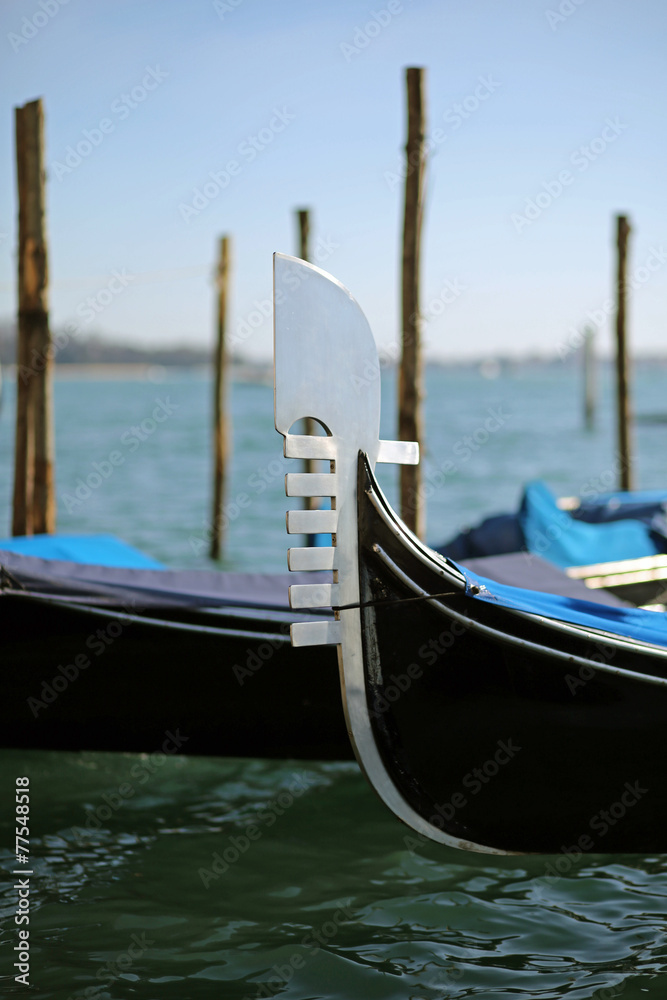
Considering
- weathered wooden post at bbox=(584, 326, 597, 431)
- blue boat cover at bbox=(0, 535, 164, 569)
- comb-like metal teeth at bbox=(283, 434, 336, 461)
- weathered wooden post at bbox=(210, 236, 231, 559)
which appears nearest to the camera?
comb-like metal teeth at bbox=(283, 434, 336, 461)

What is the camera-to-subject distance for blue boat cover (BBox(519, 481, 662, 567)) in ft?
18.2

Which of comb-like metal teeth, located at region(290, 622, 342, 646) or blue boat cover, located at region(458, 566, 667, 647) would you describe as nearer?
comb-like metal teeth, located at region(290, 622, 342, 646)

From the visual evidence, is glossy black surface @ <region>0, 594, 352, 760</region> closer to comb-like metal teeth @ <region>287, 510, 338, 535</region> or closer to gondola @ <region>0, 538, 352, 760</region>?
gondola @ <region>0, 538, 352, 760</region>

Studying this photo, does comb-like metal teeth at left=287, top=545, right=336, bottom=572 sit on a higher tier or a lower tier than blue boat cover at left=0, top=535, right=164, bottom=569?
higher

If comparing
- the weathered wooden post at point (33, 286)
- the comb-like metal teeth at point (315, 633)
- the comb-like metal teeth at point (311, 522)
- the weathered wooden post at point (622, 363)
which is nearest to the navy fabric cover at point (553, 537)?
the weathered wooden post at point (33, 286)

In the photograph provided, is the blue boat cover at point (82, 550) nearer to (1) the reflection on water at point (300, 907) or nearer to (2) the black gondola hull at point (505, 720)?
(1) the reflection on water at point (300, 907)

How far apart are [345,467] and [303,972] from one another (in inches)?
52.0

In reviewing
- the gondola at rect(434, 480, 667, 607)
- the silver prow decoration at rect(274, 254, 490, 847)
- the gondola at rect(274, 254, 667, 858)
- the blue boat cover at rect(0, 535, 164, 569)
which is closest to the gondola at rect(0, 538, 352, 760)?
the blue boat cover at rect(0, 535, 164, 569)

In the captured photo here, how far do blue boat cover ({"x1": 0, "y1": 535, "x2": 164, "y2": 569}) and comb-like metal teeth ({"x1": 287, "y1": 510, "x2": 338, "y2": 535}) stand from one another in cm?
175

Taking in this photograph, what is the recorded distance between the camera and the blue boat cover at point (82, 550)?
4297 mm

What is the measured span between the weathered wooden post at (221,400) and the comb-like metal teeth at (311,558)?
6.91 meters

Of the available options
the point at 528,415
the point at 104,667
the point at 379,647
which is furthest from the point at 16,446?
the point at 528,415

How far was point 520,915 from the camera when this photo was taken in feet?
10.1

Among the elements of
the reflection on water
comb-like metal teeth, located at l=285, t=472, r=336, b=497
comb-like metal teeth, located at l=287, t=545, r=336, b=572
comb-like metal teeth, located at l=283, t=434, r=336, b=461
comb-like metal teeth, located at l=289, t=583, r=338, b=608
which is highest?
comb-like metal teeth, located at l=283, t=434, r=336, b=461
